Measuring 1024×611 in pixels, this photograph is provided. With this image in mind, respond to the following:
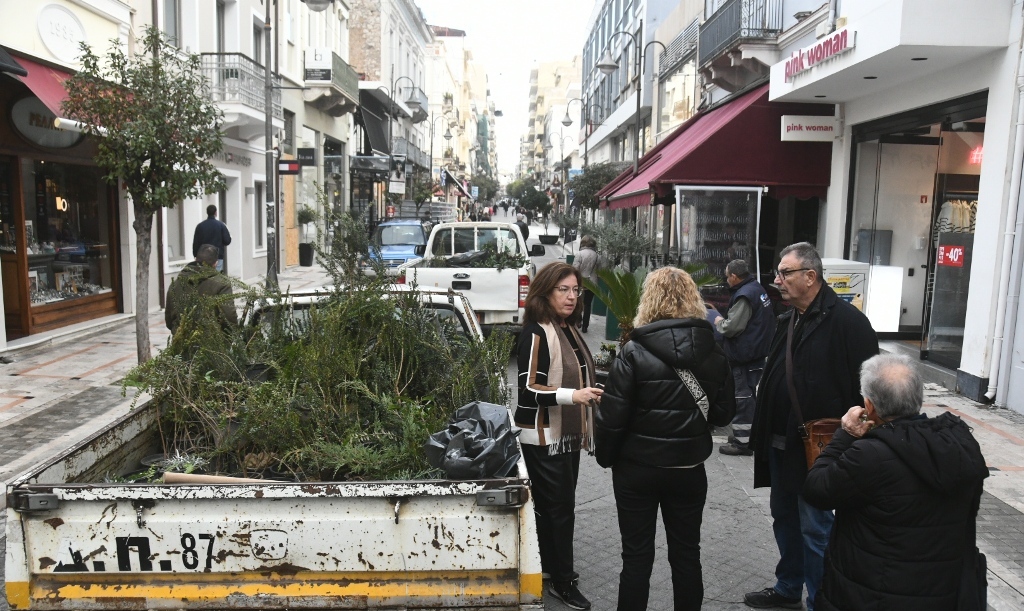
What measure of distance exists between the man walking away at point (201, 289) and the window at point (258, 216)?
1389 centimetres

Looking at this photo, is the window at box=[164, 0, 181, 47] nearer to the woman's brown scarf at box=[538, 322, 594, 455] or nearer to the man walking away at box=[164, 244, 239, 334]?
the man walking away at box=[164, 244, 239, 334]

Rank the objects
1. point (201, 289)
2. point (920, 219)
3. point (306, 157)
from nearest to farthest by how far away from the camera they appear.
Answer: point (201, 289), point (920, 219), point (306, 157)

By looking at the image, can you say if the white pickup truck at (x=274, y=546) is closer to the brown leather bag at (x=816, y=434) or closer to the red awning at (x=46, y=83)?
the brown leather bag at (x=816, y=434)

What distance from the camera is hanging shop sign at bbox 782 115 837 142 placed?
1238cm

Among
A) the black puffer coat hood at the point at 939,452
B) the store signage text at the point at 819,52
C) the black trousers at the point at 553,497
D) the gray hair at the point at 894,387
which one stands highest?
the store signage text at the point at 819,52

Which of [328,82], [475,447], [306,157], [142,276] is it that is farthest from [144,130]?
[328,82]

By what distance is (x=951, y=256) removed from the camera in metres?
9.36

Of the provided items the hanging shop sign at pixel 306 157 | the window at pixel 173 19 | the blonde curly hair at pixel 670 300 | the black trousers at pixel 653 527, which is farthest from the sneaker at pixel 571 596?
the hanging shop sign at pixel 306 157

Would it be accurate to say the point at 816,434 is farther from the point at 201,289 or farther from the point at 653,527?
the point at 201,289

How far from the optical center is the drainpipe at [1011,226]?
7844 mm

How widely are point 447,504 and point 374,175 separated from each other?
34634mm

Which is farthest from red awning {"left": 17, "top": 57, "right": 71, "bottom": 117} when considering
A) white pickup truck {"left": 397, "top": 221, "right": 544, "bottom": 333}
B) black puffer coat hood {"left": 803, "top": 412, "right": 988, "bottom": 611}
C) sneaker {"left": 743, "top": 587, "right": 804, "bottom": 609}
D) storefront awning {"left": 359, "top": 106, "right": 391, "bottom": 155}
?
storefront awning {"left": 359, "top": 106, "right": 391, "bottom": 155}

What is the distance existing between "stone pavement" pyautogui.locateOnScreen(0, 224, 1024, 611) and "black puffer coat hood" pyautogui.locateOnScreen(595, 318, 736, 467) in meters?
1.20

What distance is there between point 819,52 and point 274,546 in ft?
31.5
